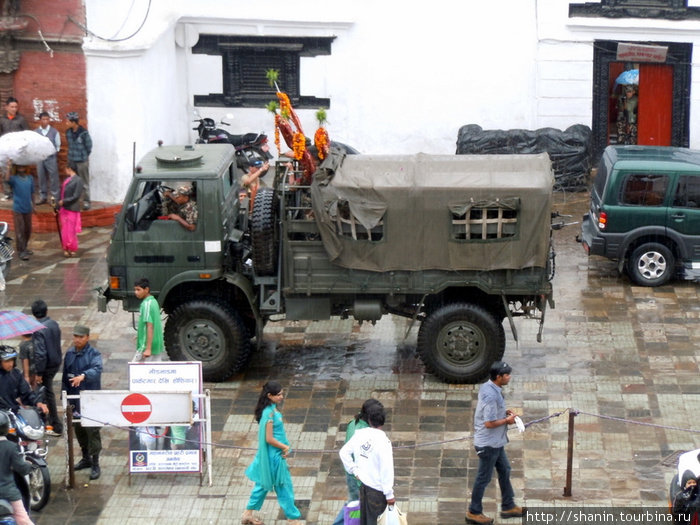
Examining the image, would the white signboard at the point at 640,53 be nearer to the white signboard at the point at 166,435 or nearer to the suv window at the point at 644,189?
the suv window at the point at 644,189

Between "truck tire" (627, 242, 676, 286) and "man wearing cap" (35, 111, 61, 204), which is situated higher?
"man wearing cap" (35, 111, 61, 204)

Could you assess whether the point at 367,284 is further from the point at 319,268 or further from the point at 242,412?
the point at 242,412

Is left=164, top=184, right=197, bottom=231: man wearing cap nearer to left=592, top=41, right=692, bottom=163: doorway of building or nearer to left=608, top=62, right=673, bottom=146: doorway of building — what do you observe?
Result: left=592, top=41, right=692, bottom=163: doorway of building

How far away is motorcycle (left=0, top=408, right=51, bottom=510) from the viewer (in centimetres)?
1142

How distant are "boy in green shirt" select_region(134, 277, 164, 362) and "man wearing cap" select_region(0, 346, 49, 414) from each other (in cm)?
142

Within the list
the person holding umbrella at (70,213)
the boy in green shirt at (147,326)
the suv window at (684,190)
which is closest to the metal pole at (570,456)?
the boy in green shirt at (147,326)

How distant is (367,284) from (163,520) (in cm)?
376

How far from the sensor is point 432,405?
13.8 meters

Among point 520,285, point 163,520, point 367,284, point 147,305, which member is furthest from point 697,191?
point 163,520

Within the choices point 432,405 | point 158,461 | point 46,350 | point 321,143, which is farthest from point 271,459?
point 321,143

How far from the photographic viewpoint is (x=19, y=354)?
507 inches

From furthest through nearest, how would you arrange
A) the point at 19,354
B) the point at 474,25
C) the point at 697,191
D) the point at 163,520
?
the point at 474,25 → the point at 697,191 → the point at 19,354 → the point at 163,520

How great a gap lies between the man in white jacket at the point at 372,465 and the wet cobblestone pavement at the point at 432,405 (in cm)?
131

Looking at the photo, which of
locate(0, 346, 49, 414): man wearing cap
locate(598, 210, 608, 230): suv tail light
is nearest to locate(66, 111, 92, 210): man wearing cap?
locate(598, 210, 608, 230): suv tail light
